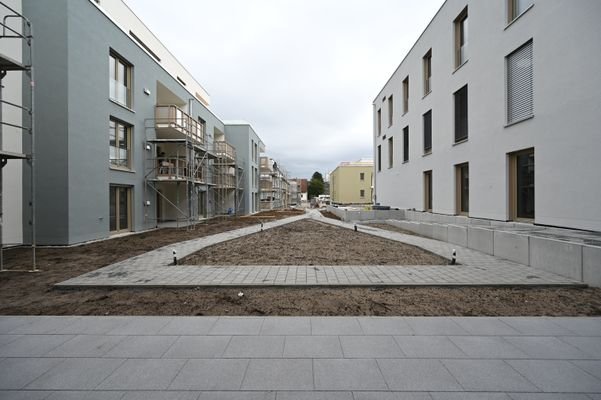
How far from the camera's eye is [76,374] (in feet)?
8.03

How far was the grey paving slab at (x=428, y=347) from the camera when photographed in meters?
2.71

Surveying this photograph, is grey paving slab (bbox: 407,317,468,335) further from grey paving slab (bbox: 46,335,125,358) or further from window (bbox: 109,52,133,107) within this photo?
window (bbox: 109,52,133,107)

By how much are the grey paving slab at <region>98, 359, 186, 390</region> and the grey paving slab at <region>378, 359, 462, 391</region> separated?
1902 millimetres

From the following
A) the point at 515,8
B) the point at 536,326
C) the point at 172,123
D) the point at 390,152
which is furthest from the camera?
the point at 390,152

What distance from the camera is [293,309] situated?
3814 mm

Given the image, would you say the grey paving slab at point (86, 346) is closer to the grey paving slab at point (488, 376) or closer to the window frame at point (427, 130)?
the grey paving slab at point (488, 376)

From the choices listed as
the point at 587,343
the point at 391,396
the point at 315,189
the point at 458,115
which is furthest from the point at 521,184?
the point at 315,189

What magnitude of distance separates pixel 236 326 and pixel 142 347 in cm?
99

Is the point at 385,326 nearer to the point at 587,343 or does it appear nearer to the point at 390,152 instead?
the point at 587,343

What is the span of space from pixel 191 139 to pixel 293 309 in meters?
14.1

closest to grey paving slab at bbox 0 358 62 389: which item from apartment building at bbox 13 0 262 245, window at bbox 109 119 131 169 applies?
apartment building at bbox 13 0 262 245

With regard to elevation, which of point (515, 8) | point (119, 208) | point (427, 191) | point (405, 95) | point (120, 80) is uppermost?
point (405, 95)

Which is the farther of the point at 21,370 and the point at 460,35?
the point at 460,35

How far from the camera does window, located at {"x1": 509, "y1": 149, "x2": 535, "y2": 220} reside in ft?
25.6
